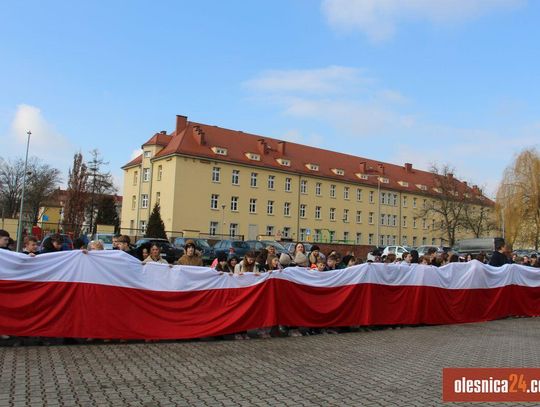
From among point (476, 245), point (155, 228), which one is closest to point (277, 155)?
point (155, 228)

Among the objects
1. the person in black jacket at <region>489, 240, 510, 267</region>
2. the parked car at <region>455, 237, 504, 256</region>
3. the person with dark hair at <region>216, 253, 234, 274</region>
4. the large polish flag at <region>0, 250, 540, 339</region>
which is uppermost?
the parked car at <region>455, 237, 504, 256</region>

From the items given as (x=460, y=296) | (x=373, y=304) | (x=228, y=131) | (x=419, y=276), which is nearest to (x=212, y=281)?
(x=373, y=304)

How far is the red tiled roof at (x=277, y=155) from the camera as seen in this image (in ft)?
198

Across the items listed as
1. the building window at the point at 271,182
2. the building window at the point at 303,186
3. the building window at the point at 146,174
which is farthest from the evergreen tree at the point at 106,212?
the building window at the point at 303,186

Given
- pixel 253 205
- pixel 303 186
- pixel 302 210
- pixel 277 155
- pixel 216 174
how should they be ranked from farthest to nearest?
pixel 303 186 < pixel 277 155 < pixel 302 210 < pixel 253 205 < pixel 216 174

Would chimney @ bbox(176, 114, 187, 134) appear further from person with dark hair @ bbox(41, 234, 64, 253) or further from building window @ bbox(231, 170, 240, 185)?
person with dark hair @ bbox(41, 234, 64, 253)

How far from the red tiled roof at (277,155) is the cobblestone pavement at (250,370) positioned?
48.8 metres

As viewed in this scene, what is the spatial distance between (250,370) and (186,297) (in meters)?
2.68

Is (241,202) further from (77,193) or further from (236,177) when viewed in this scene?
(77,193)

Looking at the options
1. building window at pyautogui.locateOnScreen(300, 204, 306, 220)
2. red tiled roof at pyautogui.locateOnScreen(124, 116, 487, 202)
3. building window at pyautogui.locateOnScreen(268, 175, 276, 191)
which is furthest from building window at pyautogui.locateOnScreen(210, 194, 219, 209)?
building window at pyautogui.locateOnScreen(300, 204, 306, 220)

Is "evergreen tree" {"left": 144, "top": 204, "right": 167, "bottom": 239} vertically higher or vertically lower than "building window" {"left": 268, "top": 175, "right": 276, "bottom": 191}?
lower

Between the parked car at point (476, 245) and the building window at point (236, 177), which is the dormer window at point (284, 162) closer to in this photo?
→ the building window at point (236, 177)

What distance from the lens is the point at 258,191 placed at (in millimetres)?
63344

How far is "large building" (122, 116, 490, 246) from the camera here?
57750mm
